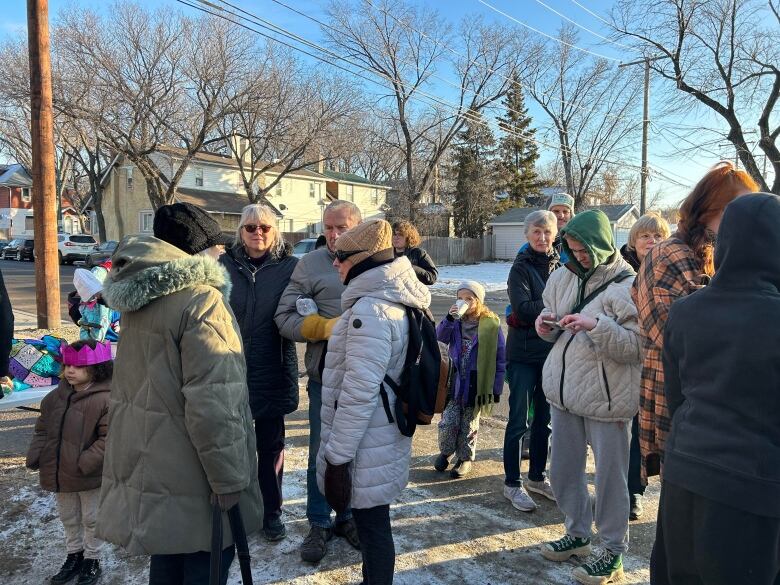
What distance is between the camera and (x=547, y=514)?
375cm

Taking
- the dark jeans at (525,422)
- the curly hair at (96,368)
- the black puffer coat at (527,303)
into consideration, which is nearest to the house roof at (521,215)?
the black puffer coat at (527,303)

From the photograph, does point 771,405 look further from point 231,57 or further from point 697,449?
point 231,57

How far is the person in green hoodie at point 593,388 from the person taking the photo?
2.91m

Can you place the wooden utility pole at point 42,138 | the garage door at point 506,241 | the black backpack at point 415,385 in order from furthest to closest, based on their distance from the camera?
the garage door at point 506,241 → the wooden utility pole at point 42,138 → the black backpack at point 415,385

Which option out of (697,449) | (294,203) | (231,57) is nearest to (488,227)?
(294,203)

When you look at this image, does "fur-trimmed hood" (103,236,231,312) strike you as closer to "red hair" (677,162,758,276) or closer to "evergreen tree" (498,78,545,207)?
"red hair" (677,162,758,276)

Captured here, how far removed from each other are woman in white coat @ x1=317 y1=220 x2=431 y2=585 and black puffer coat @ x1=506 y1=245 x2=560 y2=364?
58.2 inches

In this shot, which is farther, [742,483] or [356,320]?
[356,320]

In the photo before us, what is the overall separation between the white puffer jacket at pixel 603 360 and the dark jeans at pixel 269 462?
66.2 inches

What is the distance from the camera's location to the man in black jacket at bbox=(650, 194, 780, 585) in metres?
1.68

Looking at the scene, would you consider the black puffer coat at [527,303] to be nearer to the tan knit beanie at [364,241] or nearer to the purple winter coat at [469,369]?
the purple winter coat at [469,369]

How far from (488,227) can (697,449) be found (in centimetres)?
4202

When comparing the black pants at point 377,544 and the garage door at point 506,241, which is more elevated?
the garage door at point 506,241

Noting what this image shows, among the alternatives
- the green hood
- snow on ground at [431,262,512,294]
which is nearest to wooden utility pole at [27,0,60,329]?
the green hood
